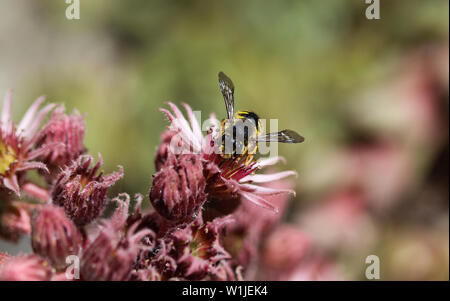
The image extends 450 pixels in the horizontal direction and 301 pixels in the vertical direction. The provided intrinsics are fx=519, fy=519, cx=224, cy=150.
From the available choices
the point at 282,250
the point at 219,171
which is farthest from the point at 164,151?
the point at 282,250

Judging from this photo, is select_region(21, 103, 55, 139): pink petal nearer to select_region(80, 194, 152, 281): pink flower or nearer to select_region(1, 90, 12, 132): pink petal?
select_region(1, 90, 12, 132): pink petal

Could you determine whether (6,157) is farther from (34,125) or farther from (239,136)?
(239,136)

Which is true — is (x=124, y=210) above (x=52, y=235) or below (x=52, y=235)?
above

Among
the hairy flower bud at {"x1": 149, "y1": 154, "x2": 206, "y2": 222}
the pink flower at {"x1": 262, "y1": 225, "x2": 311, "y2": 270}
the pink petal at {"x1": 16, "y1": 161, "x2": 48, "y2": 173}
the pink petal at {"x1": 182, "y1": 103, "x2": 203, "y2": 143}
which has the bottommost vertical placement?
the pink flower at {"x1": 262, "y1": 225, "x2": 311, "y2": 270}

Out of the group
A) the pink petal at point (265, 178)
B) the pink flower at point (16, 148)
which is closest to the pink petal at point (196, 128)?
the pink petal at point (265, 178)

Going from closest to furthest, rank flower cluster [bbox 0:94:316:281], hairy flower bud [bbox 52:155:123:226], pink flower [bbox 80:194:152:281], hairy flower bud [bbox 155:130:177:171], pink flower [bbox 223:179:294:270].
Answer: pink flower [bbox 80:194:152:281] < flower cluster [bbox 0:94:316:281] < hairy flower bud [bbox 52:155:123:226] < hairy flower bud [bbox 155:130:177:171] < pink flower [bbox 223:179:294:270]

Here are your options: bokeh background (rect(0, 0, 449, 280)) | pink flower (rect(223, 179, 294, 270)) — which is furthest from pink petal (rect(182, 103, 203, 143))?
bokeh background (rect(0, 0, 449, 280))

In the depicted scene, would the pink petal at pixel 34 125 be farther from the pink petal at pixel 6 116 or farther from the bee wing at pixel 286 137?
the bee wing at pixel 286 137
